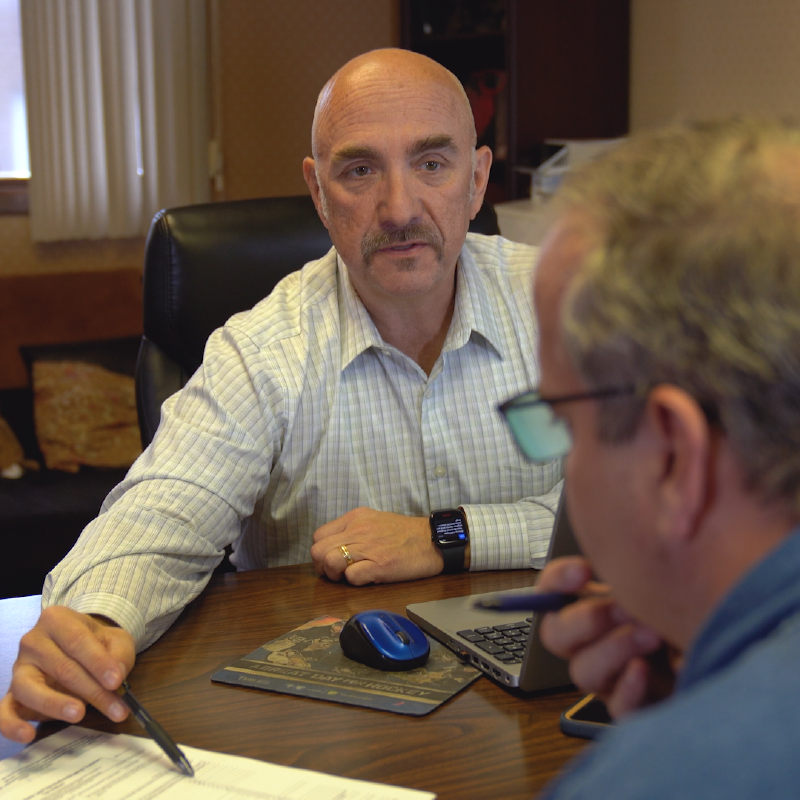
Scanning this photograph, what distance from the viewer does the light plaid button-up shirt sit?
1358mm

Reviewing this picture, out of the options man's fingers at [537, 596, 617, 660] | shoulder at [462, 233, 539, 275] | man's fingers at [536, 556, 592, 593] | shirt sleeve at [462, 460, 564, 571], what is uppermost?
shoulder at [462, 233, 539, 275]

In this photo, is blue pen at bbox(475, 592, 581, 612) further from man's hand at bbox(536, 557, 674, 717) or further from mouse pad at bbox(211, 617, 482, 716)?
mouse pad at bbox(211, 617, 482, 716)

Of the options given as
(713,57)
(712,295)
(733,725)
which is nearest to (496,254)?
(712,295)

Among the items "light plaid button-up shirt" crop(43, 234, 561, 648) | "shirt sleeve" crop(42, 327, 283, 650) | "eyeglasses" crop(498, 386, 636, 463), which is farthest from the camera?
"light plaid button-up shirt" crop(43, 234, 561, 648)

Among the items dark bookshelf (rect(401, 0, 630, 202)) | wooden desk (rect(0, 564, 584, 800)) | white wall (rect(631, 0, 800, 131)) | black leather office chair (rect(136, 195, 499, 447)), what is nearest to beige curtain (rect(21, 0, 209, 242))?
dark bookshelf (rect(401, 0, 630, 202))

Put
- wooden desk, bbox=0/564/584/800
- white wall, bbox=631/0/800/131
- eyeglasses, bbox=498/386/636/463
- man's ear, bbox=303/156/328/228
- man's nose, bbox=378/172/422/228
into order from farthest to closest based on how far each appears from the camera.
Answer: white wall, bbox=631/0/800/131
man's ear, bbox=303/156/328/228
man's nose, bbox=378/172/422/228
wooden desk, bbox=0/564/584/800
eyeglasses, bbox=498/386/636/463

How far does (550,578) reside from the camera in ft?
2.23

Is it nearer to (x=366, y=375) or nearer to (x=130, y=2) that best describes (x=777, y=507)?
(x=366, y=375)

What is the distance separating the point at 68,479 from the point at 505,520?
2.03 meters

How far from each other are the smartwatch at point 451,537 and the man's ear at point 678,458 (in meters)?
0.79

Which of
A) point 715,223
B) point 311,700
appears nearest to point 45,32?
point 311,700

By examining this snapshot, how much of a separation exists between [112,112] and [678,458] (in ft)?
12.8

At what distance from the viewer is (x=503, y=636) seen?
1.00m

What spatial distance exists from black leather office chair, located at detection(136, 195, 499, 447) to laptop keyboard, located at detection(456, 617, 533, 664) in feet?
3.02
